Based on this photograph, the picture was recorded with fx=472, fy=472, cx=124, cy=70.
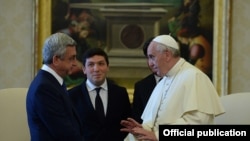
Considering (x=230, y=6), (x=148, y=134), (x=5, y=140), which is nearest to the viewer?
(x=148, y=134)

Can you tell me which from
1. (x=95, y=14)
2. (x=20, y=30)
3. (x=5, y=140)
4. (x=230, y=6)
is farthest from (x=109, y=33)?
(x=5, y=140)

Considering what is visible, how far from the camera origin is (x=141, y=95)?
3.88 meters

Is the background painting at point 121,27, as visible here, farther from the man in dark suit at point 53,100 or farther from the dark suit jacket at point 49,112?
the dark suit jacket at point 49,112

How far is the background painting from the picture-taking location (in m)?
4.77

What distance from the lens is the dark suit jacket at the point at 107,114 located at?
12.0 ft

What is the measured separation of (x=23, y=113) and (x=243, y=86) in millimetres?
2275

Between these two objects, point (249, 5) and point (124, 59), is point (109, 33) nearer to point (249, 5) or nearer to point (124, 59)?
point (124, 59)

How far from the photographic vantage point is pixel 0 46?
4.89m

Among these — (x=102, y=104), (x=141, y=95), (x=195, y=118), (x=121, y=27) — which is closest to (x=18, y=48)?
(x=121, y=27)

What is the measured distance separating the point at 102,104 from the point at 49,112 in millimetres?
1020

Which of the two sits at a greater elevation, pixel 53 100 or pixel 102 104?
pixel 53 100

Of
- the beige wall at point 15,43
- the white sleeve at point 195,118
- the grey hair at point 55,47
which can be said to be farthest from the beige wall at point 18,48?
the grey hair at point 55,47

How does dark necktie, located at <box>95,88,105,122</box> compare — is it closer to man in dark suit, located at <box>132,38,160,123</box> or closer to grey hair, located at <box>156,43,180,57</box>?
man in dark suit, located at <box>132,38,160,123</box>

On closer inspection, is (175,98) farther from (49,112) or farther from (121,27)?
(121,27)
